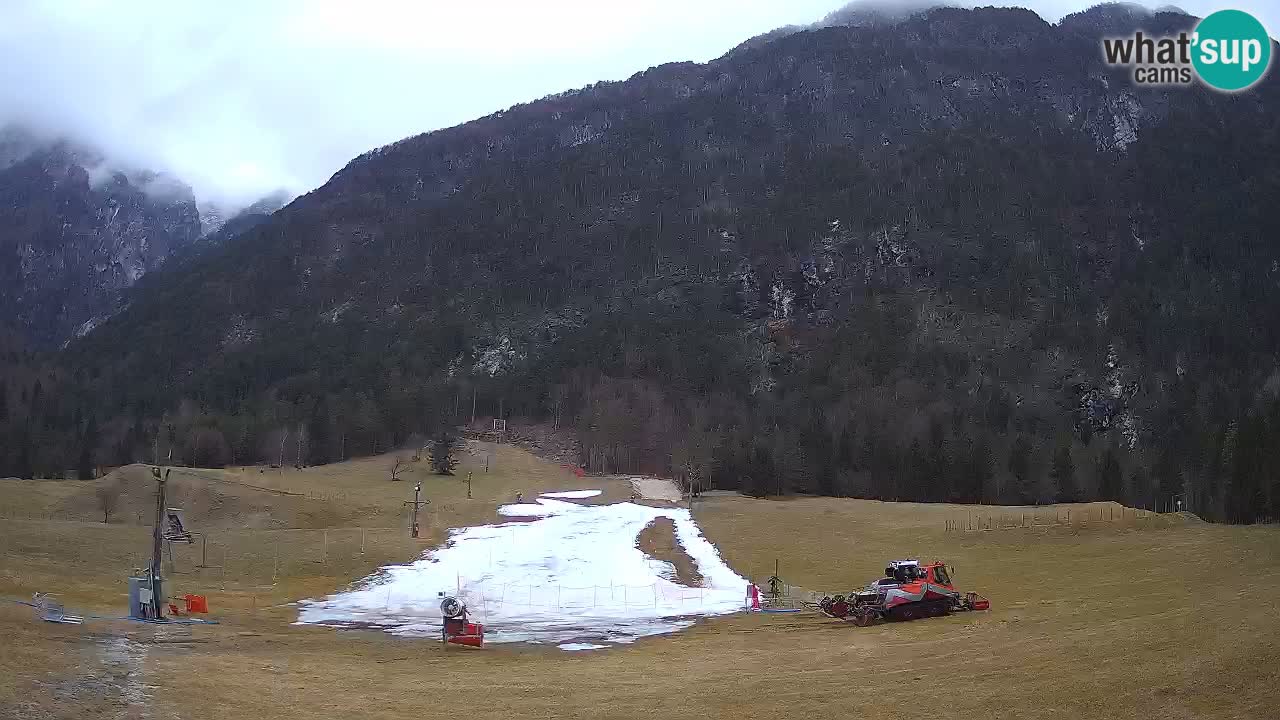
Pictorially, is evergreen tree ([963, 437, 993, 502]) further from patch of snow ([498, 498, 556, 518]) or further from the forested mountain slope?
patch of snow ([498, 498, 556, 518])

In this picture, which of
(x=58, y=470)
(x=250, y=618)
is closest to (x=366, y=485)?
(x=58, y=470)

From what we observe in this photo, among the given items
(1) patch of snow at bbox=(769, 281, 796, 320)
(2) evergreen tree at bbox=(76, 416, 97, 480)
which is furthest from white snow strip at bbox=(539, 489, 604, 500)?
(1) patch of snow at bbox=(769, 281, 796, 320)

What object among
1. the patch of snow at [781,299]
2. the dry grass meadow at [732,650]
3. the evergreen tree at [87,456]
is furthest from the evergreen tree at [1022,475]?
the evergreen tree at [87,456]

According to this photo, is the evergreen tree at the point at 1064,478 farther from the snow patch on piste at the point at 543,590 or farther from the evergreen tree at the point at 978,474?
the snow patch on piste at the point at 543,590

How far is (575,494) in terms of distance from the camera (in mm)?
86812

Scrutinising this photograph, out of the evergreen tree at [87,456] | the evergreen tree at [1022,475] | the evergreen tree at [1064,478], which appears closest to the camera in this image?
the evergreen tree at [87,456]

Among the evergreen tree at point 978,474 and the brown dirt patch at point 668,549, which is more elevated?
the evergreen tree at point 978,474

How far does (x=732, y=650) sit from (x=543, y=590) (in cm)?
1579

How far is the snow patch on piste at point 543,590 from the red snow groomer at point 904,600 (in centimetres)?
552

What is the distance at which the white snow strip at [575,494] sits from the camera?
277 feet

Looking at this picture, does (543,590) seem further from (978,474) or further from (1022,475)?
(1022,475)

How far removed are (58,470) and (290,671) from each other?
106771 mm

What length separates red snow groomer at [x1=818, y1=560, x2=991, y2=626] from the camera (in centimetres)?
2478

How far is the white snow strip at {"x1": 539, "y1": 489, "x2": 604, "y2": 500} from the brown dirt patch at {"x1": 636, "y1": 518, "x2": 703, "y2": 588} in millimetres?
22173
